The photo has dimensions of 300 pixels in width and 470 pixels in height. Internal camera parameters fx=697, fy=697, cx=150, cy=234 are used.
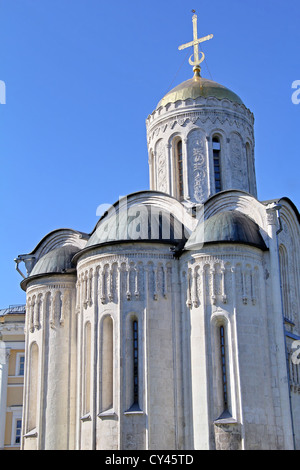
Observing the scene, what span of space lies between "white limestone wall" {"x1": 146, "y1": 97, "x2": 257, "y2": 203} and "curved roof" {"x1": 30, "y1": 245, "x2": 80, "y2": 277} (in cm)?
395

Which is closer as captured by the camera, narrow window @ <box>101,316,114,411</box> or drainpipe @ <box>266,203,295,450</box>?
drainpipe @ <box>266,203,295,450</box>

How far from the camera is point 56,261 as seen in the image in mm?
21875

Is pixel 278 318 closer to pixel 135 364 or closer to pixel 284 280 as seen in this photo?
pixel 284 280

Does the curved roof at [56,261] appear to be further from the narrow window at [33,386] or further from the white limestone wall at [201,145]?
the white limestone wall at [201,145]

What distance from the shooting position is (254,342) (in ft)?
60.2

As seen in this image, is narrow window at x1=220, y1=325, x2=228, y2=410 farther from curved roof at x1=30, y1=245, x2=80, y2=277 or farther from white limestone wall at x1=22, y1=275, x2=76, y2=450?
curved roof at x1=30, y1=245, x2=80, y2=277

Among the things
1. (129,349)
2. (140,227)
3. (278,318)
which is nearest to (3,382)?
(129,349)

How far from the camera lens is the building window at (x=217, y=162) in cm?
2320

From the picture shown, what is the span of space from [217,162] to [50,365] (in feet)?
28.4

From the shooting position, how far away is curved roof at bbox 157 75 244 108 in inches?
945

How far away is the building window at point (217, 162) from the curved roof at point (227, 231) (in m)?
3.44

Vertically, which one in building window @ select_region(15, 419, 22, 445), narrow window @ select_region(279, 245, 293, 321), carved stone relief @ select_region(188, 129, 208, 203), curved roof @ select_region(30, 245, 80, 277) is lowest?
building window @ select_region(15, 419, 22, 445)

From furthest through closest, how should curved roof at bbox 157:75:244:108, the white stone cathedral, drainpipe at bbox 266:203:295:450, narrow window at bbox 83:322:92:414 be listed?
curved roof at bbox 157:75:244:108 → narrow window at bbox 83:322:92:414 → the white stone cathedral → drainpipe at bbox 266:203:295:450

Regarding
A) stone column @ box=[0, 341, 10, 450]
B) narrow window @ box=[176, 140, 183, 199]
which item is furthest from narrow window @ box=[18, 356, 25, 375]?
narrow window @ box=[176, 140, 183, 199]
